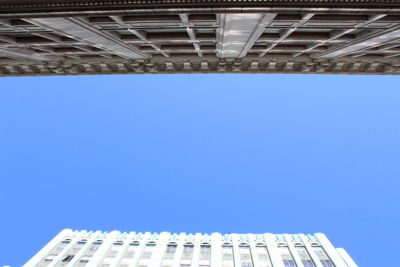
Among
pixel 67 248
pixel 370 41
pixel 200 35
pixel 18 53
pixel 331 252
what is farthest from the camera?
pixel 67 248

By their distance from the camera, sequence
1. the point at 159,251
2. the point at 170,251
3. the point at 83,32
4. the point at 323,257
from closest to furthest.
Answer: the point at 83,32, the point at 323,257, the point at 159,251, the point at 170,251

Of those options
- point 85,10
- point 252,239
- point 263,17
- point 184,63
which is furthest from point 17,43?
point 252,239

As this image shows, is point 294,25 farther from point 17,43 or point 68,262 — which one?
point 68,262

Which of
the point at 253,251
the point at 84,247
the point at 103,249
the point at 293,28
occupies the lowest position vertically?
the point at 84,247

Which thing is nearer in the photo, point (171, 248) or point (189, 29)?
point (189, 29)

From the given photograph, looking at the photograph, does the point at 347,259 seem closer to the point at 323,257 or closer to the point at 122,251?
the point at 323,257

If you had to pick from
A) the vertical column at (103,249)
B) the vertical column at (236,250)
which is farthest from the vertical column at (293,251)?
the vertical column at (103,249)

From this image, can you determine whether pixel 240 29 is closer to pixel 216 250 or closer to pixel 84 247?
pixel 216 250

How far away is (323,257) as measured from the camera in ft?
121

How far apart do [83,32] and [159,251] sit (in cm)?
3406

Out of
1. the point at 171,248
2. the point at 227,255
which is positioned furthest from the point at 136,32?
the point at 171,248

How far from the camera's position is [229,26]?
598 inches

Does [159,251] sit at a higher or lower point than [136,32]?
lower

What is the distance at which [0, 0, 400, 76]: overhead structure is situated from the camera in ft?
34.1
